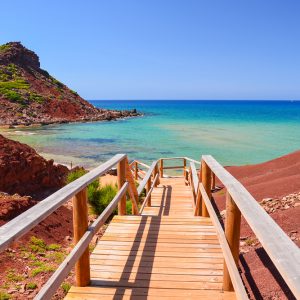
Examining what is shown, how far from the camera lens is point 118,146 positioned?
3516 cm

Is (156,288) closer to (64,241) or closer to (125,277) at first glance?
(125,277)

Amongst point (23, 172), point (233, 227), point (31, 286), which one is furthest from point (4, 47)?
point (233, 227)

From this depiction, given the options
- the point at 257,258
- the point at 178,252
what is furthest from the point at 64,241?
the point at 257,258

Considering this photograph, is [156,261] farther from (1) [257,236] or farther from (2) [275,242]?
(2) [275,242]

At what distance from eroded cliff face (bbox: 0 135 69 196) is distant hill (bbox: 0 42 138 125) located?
154 ft

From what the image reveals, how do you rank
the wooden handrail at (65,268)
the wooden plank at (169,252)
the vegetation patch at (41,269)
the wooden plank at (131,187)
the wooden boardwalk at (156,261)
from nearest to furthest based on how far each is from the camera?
the wooden handrail at (65,268), the wooden boardwalk at (156,261), the wooden plank at (169,252), the vegetation patch at (41,269), the wooden plank at (131,187)

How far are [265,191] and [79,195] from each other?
6353 millimetres

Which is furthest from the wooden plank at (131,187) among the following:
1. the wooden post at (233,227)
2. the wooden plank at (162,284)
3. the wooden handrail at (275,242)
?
the wooden handrail at (275,242)

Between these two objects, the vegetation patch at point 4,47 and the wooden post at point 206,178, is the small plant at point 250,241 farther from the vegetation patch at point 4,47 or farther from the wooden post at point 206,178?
the vegetation patch at point 4,47

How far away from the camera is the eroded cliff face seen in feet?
32.9

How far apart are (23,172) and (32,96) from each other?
64.3 meters

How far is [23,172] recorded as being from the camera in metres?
10.6

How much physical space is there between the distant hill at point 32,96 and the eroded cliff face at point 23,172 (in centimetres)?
4697

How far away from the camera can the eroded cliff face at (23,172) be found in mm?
10023
